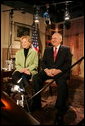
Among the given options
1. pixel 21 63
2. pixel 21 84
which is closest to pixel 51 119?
pixel 21 84

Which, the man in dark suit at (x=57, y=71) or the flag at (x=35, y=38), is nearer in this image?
the man in dark suit at (x=57, y=71)

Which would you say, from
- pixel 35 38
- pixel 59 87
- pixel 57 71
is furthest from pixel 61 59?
pixel 35 38

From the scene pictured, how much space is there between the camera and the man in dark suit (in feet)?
9.53

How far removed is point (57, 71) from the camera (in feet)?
9.93

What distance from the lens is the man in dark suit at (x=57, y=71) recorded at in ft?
9.53

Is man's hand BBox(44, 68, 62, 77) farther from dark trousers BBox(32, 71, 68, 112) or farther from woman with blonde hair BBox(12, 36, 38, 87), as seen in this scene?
woman with blonde hair BBox(12, 36, 38, 87)

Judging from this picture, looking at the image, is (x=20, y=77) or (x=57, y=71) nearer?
(x=57, y=71)

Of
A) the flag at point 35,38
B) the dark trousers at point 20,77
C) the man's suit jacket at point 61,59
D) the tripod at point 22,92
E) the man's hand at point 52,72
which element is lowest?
the tripod at point 22,92

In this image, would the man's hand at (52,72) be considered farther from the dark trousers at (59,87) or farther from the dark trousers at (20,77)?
the dark trousers at (20,77)

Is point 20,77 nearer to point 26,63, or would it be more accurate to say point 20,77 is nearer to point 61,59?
point 26,63

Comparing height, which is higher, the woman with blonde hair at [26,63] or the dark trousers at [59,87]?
the woman with blonde hair at [26,63]

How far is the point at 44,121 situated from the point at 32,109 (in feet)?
1.86

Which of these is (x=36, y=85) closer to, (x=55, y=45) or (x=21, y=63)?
(x=21, y=63)

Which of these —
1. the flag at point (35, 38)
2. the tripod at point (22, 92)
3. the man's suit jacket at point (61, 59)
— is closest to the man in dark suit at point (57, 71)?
the man's suit jacket at point (61, 59)
